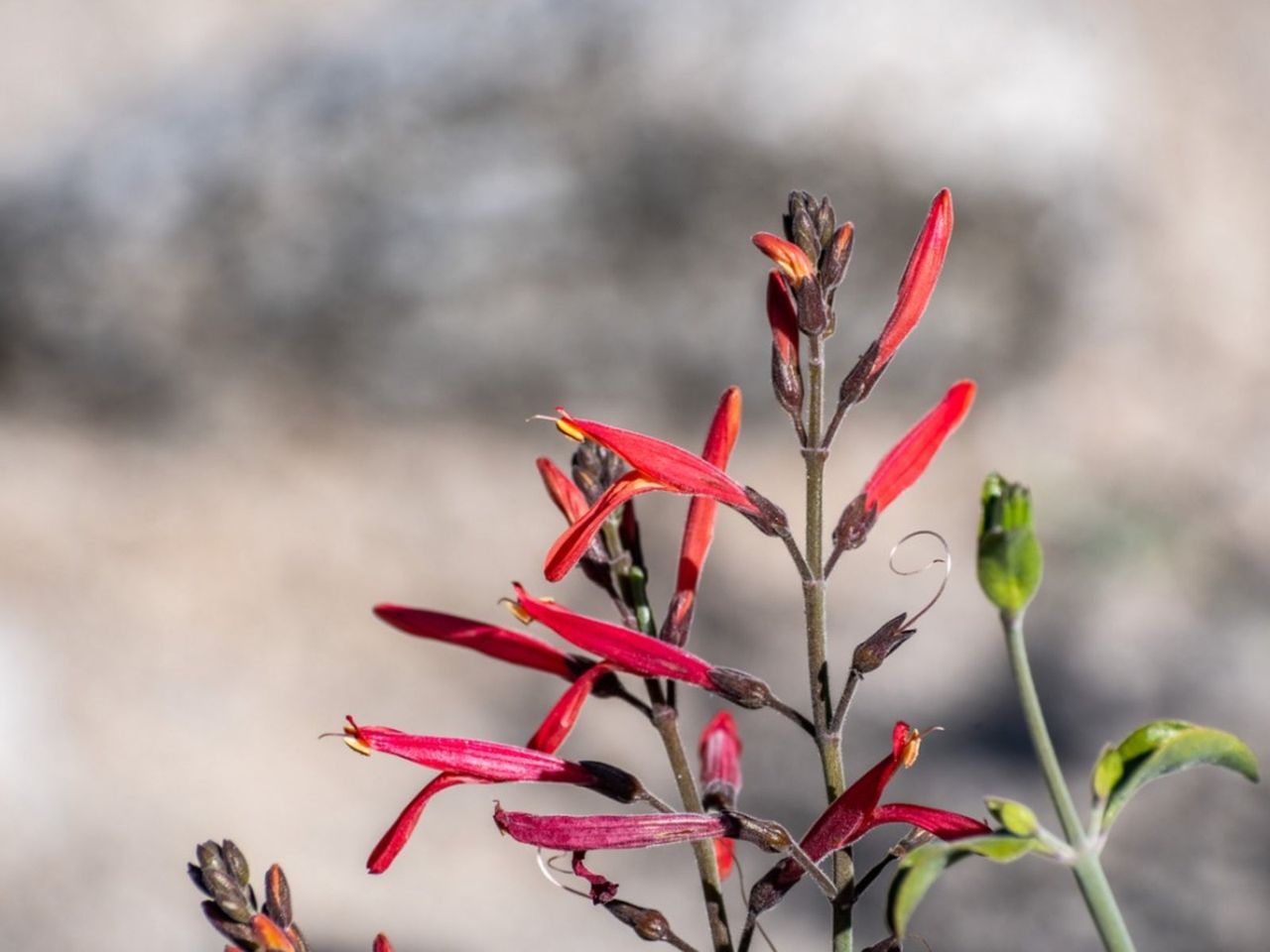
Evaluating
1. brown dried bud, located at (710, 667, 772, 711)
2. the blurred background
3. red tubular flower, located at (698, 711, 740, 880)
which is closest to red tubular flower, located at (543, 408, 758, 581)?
brown dried bud, located at (710, 667, 772, 711)

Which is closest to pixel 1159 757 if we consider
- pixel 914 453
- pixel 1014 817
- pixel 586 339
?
pixel 1014 817

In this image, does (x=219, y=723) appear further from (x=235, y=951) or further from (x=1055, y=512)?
(x=235, y=951)

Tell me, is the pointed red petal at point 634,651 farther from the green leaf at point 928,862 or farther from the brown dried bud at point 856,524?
the green leaf at point 928,862

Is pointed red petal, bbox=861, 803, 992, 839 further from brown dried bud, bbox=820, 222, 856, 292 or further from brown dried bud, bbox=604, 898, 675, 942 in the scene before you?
brown dried bud, bbox=820, 222, 856, 292

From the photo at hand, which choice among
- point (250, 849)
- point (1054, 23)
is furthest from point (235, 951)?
point (1054, 23)

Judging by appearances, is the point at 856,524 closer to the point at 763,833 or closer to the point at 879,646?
the point at 879,646

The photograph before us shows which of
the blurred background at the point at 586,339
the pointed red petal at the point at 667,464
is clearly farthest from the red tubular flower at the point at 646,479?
the blurred background at the point at 586,339
